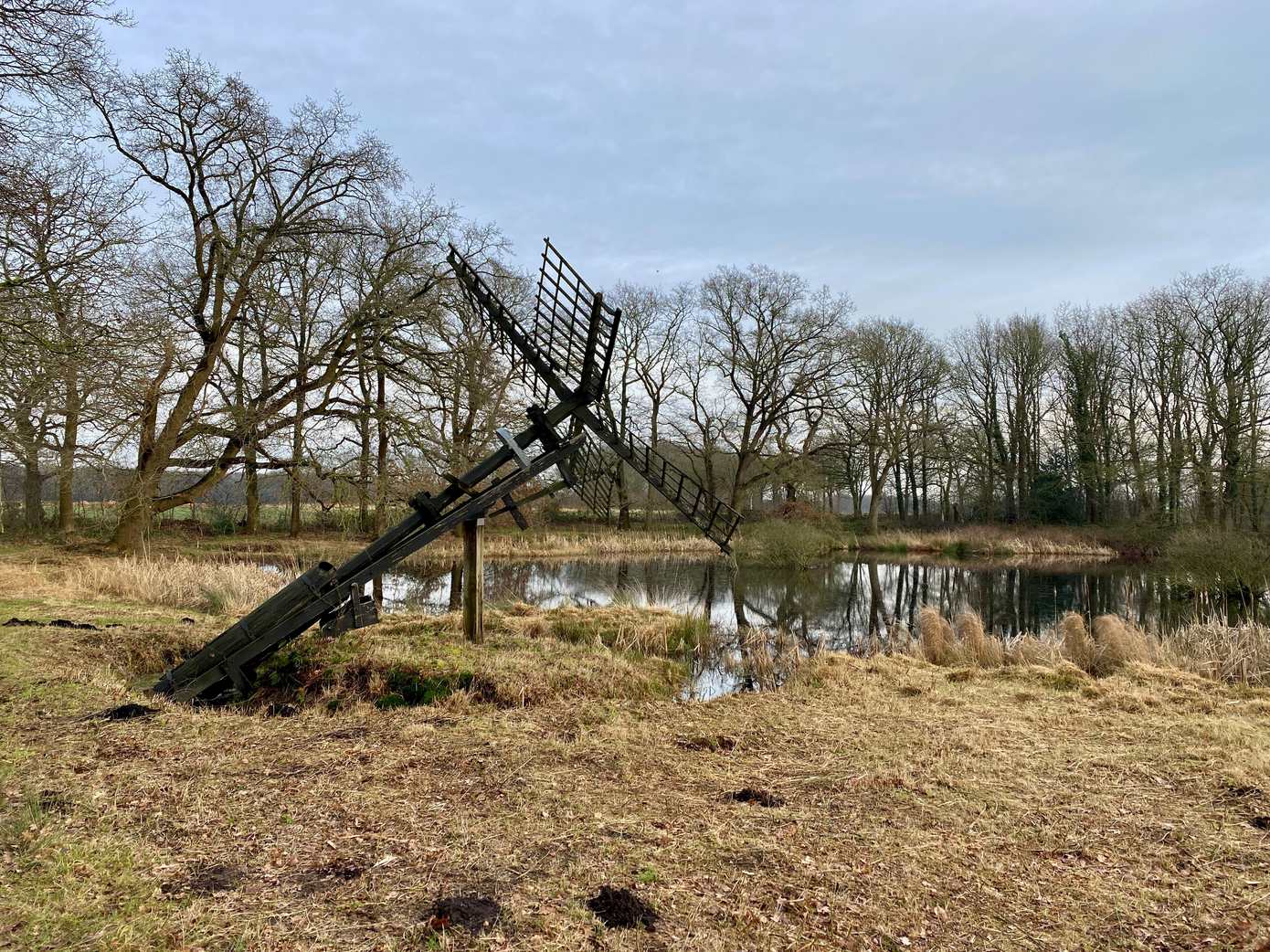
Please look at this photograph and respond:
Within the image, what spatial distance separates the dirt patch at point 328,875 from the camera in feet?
11.7

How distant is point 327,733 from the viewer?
6.26m

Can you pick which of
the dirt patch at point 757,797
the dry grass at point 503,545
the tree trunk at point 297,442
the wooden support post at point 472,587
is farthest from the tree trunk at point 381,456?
the dirt patch at point 757,797

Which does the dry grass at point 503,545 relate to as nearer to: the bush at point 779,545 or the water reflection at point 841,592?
the water reflection at point 841,592

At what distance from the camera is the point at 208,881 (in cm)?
355

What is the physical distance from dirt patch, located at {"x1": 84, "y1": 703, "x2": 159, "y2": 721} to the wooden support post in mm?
3748

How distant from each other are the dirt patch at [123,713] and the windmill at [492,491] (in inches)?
45.6

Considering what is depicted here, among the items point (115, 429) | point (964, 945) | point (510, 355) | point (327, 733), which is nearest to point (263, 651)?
point (327, 733)

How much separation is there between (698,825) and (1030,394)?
46229 mm

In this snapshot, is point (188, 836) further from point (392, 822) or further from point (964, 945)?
point (964, 945)

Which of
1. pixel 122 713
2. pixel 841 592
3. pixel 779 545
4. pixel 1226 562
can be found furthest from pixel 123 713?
pixel 779 545

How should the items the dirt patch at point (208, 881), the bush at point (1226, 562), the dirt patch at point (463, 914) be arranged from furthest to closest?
1. the bush at point (1226, 562)
2. the dirt patch at point (208, 881)
3. the dirt patch at point (463, 914)

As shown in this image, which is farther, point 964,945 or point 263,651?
point 263,651

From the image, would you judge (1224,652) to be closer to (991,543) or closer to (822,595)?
(822,595)

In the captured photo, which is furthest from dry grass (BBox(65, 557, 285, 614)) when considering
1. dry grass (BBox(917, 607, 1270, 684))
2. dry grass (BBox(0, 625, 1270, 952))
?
dry grass (BBox(917, 607, 1270, 684))
